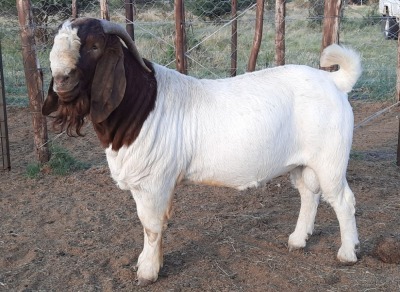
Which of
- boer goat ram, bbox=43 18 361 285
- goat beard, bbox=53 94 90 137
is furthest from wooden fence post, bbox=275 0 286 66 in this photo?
goat beard, bbox=53 94 90 137

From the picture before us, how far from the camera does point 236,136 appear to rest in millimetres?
3918

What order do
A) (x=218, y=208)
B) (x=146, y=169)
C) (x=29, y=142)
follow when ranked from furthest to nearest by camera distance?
(x=29, y=142) < (x=218, y=208) < (x=146, y=169)

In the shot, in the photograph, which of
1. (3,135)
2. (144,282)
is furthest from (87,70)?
(3,135)

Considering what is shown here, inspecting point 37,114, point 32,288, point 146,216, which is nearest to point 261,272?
point 146,216

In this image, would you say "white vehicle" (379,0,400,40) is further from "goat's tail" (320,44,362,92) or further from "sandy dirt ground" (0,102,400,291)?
"goat's tail" (320,44,362,92)

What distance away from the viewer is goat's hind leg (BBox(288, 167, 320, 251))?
14.8ft

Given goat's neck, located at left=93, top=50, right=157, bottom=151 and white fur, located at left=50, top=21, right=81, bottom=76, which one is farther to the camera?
goat's neck, located at left=93, top=50, right=157, bottom=151

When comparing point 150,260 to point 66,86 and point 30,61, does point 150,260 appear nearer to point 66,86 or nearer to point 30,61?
point 66,86

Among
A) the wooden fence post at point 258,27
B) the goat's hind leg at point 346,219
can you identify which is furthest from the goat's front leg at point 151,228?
the wooden fence post at point 258,27

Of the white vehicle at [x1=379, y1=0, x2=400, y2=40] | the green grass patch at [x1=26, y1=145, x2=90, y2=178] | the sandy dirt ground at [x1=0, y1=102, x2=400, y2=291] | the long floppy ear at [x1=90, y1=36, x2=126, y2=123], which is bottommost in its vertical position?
the white vehicle at [x1=379, y1=0, x2=400, y2=40]

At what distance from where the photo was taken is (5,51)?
14.2 metres

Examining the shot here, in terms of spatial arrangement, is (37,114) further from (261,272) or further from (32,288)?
(261,272)

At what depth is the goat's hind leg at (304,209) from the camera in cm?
452

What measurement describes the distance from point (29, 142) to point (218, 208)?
352 centimetres
